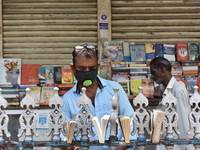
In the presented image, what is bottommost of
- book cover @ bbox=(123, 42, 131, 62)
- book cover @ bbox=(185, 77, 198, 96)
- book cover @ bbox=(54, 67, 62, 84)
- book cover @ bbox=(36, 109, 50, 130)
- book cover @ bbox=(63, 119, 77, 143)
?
book cover @ bbox=(36, 109, 50, 130)

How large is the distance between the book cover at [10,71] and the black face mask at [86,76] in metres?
2.51

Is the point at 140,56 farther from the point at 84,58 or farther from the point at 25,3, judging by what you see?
the point at 84,58

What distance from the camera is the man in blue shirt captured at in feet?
7.86

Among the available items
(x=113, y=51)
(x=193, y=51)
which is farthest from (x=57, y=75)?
(x=193, y=51)

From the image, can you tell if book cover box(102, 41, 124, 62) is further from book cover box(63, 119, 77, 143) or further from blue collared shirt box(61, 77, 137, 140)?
book cover box(63, 119, 77, 143)

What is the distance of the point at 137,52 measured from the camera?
482cm

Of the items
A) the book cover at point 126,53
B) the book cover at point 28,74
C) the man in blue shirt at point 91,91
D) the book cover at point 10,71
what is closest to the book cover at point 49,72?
the book cover at point 28,74

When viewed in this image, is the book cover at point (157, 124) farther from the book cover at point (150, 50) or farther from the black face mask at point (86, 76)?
the book cover at point (150, 50)

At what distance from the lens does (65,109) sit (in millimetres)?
2465

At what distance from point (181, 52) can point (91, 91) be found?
266cm

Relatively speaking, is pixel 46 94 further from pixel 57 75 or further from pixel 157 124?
pixel 157 124

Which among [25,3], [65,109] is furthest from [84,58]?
[25,3]

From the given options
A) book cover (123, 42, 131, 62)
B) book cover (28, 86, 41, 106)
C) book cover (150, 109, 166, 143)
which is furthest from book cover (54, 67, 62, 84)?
book cover (150, 109, 166, 143)

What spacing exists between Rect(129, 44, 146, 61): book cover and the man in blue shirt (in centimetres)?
229
